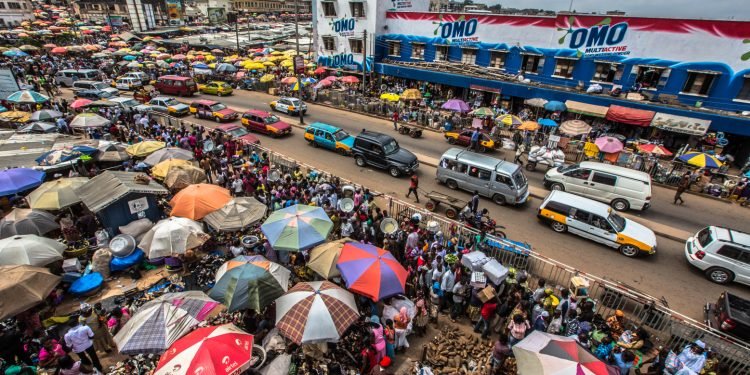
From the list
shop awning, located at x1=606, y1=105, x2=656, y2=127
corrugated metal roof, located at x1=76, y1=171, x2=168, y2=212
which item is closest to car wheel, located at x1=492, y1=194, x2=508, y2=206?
corrugated metal roof, located at x1=76, y1=171, x2=168, y2=212

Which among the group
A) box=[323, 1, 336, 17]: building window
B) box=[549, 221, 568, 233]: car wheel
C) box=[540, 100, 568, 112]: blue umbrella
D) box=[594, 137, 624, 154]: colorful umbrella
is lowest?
box=[549, 221, 568, 233]: car wheel

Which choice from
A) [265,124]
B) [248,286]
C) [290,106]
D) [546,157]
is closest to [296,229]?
[248,286]

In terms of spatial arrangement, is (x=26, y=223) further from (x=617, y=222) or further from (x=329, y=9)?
(x=329, y=9)

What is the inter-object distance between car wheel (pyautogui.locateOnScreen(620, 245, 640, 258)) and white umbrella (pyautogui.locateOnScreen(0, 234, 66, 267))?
1892 cm

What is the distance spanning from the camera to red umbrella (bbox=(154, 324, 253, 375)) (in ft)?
19.8

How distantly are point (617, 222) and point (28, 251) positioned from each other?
19.3m

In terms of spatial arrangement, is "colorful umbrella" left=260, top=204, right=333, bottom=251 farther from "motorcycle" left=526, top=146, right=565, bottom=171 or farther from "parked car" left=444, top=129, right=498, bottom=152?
"parked car" left=444, top=129, right=498, bottom=152

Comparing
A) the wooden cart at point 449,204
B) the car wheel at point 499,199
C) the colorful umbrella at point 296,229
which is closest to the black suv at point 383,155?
the wooden cart at point 449,204

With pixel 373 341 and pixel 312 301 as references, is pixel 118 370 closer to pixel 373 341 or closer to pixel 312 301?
pixel 312 301

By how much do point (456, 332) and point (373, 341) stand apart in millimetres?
3014

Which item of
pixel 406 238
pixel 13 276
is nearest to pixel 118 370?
pixel 13 276

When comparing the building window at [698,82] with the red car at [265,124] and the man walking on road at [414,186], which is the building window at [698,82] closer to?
the man walking on road at [414,186]

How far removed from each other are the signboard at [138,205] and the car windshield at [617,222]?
57.7 feet

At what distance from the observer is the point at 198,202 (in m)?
12.1
